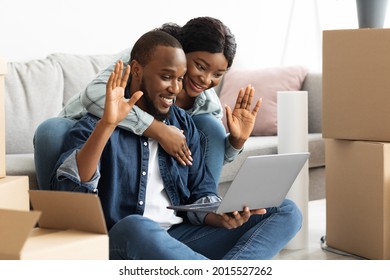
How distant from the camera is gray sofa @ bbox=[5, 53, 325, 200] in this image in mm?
2990

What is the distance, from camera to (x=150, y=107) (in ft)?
6.65

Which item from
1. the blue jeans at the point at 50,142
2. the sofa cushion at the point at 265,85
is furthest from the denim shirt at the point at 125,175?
the sofa cushion at the point at 265,85

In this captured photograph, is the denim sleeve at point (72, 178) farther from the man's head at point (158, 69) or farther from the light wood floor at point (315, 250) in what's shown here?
the light wood floor at point (315, 250)

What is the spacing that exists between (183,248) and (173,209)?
0.63 feet

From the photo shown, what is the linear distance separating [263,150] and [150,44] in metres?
1.33

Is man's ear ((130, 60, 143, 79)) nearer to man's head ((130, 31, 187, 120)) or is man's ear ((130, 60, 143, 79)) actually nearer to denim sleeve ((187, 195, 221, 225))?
man's head ((130, 31, 187, 120))

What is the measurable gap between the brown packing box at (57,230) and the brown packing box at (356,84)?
1428mm

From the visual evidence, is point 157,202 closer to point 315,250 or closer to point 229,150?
point 229,150

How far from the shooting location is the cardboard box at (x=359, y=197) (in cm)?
254

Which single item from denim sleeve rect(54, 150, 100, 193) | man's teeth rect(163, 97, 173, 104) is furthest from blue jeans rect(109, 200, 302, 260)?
man's teeth rect(163, 97, 173, 104)

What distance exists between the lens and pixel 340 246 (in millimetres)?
2750

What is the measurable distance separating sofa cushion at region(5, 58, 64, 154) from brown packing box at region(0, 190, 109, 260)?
5.21ft

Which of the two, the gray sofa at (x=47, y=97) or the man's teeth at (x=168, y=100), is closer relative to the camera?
the man's teeth at (x=168, y=100)

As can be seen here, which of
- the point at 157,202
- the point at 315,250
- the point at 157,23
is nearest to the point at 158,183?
the point at 157,202
